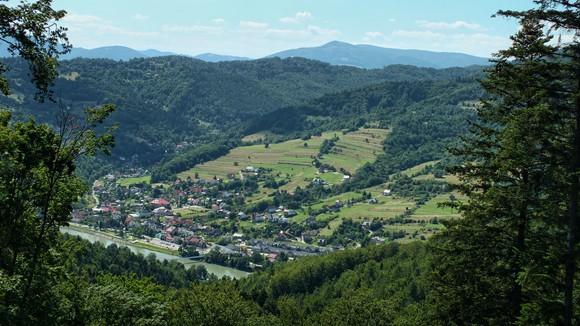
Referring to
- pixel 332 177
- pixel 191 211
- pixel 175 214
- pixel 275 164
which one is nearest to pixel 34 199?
pixel 175 214

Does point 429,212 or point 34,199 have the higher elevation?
point 34,199

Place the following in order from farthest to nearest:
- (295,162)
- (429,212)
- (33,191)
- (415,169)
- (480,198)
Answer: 1. (295,162)
2. (415,169)
3. (429,212)
4. (480,198)
5. (33,191)

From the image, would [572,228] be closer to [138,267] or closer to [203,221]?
[138,267]

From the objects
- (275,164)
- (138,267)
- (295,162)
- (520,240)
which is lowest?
(275,164)

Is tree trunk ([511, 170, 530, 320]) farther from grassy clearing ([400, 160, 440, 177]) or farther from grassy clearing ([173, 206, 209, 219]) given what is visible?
grassy clearing ([400, 160, 440, 177])

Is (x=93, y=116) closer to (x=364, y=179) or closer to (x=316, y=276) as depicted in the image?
(x=316, y=276)

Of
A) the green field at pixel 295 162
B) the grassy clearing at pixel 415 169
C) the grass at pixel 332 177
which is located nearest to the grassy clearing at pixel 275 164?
the green field at pixel 295 162

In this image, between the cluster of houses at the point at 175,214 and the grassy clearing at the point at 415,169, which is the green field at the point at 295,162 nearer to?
the cluster of houses at the point at 175,214
